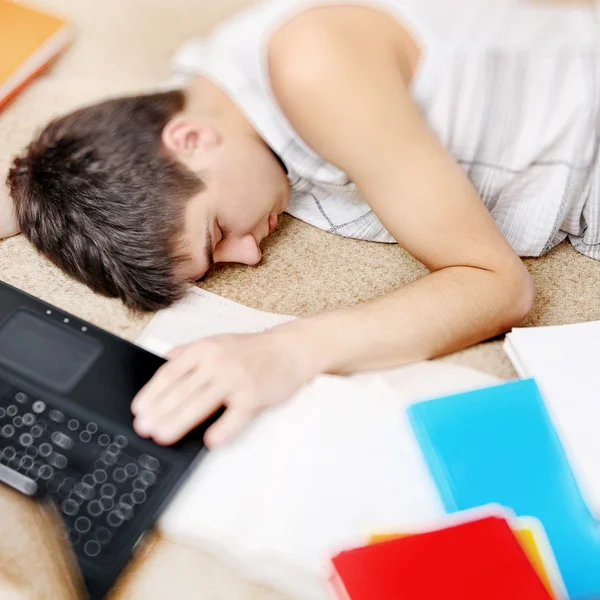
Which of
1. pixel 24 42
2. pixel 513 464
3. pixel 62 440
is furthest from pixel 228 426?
pixel 24 42

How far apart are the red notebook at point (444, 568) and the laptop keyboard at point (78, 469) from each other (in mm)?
179

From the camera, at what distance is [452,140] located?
2.53 feet

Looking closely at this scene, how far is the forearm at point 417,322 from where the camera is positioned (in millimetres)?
632

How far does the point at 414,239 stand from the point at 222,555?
384 mm

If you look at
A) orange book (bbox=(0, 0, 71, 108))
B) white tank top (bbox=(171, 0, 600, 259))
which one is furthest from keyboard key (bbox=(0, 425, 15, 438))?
orange book (bbox=(0, 0, 71, 108))

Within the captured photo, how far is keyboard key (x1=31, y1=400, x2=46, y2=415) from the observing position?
564mm

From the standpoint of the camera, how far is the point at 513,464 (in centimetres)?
54

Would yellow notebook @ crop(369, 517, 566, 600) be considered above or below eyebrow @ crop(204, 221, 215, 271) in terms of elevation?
below

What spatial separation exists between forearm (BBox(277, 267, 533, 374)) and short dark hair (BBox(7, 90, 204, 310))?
0.17m

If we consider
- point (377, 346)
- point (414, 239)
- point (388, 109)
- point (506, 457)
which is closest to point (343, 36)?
point (388, 109)

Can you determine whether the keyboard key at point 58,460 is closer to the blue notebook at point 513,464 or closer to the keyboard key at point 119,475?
the keyboard key at point 119,475

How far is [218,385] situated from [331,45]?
1.22 feet

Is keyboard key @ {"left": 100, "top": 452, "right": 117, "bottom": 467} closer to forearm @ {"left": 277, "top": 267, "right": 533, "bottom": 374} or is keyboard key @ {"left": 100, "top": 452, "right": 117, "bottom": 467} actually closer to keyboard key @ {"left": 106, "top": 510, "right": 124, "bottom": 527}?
keyboard key @ {"left": 106, "top": 510, "right": 124, "bottom": 527}

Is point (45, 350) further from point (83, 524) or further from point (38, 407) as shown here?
point (83, 524)
